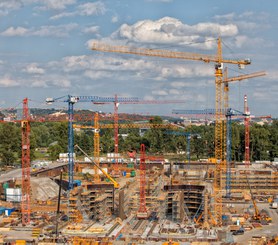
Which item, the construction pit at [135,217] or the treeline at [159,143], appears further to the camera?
the treeline at [159,143]

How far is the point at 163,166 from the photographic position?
81.0m

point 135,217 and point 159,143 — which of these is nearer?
point 135,217

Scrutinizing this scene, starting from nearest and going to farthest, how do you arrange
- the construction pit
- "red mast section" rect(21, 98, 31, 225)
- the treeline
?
the construction pit < "red mast section" rect(21, 98, 31, 225) < the treeline

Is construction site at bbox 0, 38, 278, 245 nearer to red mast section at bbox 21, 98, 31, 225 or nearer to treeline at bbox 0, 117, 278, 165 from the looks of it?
red mast section at bbox 21, 98, 31, 225

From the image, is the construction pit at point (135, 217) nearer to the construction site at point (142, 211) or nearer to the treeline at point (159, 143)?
the construction site at point (142, 211)

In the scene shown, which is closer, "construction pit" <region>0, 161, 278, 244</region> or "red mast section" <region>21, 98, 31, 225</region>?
"construction pit" <region>0, 161, 278, 244</region>

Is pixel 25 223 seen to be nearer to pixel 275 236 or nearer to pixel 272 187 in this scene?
pixel 275 236

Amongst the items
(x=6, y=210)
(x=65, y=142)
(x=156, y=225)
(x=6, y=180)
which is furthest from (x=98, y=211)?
(x=65, y=142)

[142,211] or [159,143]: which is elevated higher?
[159,143]

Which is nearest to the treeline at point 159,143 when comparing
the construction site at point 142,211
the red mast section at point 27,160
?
the construction site at point 142,211

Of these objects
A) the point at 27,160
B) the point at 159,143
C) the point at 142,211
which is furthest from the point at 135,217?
the point at 159,143

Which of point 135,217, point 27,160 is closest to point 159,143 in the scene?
point 135,217

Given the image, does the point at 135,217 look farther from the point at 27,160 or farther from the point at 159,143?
the point at 159,143

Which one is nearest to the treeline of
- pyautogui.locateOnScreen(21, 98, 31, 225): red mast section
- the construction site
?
the construction site
